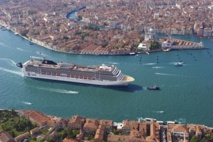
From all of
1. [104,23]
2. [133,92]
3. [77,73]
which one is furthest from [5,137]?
[104,23]

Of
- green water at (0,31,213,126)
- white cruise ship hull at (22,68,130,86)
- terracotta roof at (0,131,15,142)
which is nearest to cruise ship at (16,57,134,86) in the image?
white cruise ship hull at (22,68,130,86)

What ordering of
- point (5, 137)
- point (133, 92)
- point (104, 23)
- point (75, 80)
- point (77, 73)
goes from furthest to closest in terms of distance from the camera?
1. point (104, 23)
2. point (75, 80)
3. point (77, 73)
4. point (133, 92)
5. point (5, 137)

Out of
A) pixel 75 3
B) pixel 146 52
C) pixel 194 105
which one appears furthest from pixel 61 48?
pixel 75 3

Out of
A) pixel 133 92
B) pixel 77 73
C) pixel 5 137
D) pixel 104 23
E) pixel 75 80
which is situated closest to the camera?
pixel 5 137

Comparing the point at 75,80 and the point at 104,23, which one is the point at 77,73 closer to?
the point at 75,80

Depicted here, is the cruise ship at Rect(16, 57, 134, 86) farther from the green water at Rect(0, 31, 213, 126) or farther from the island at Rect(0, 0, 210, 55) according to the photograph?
the island at Rect(0, 0, 210, 55)

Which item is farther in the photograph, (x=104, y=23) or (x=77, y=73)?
(x=104, y=23)
